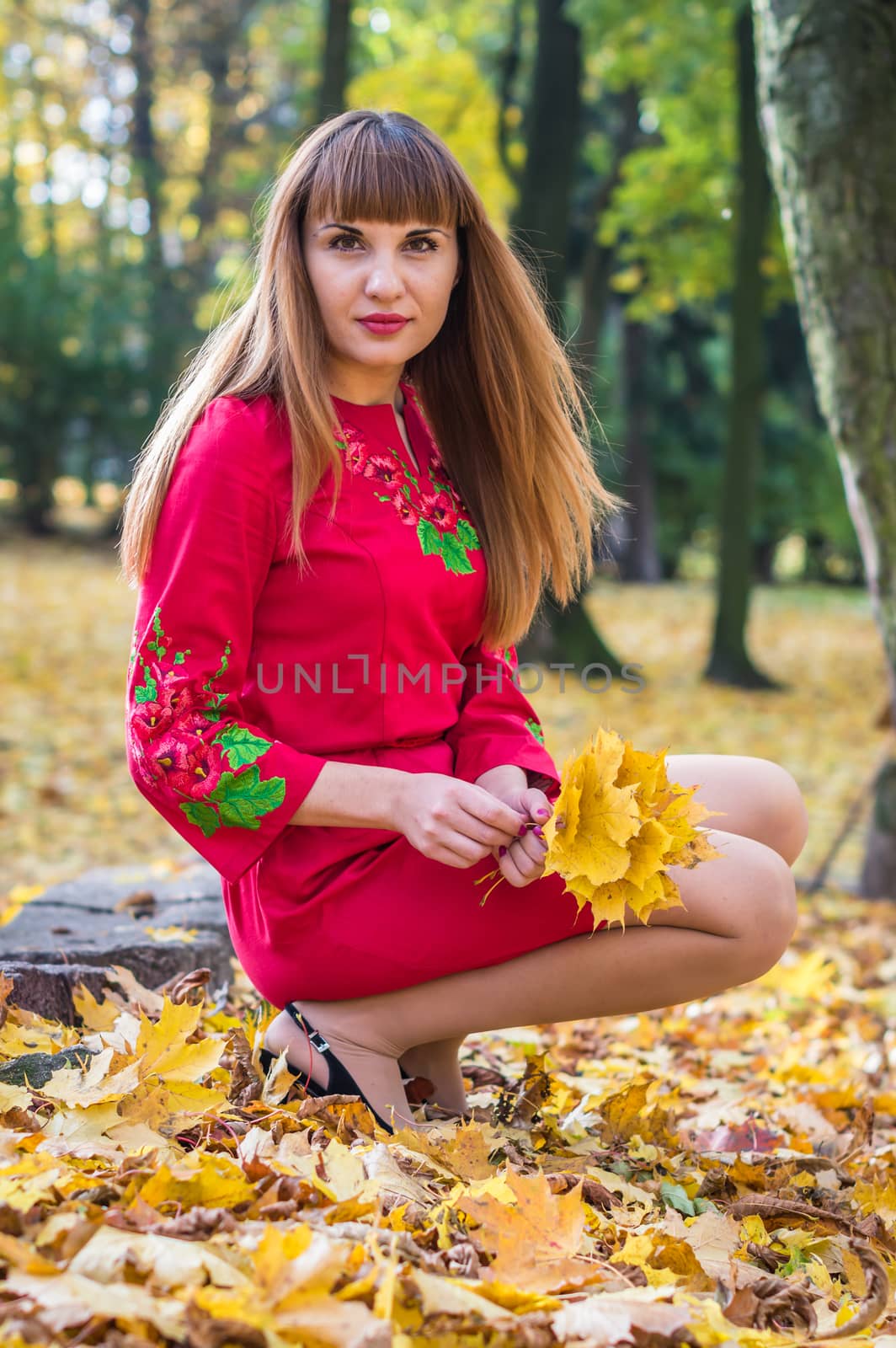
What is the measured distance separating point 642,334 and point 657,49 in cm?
Result: 773

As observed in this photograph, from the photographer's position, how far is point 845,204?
3.38 metres

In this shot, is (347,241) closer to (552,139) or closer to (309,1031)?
(309,1031)

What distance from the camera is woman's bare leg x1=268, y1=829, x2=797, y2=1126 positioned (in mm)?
1938

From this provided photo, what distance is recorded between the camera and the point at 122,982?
7.18ft

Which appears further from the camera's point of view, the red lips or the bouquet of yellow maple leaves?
the red lips

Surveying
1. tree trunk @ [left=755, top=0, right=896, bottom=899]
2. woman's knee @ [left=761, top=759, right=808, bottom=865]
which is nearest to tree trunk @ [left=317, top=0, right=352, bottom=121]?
tree trunk @ [left=755, top=0, right=896, bottom=899]

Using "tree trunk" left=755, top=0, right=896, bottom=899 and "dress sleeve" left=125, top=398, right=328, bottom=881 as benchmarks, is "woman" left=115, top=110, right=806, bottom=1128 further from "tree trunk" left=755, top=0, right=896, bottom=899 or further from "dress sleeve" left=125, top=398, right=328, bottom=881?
"tree trunk" left=755, top=0, right=896, bottom=899

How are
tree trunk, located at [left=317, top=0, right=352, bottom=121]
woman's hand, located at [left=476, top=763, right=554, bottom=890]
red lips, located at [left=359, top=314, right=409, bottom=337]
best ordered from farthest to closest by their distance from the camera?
tree trunk, located at [left=317, top=0, right=352, bottom=121]
red lips, located at [left=359, top=314, right=409, bottom=337]
woman's hand, located at [left=476, top=763, right=554, bottom=890]

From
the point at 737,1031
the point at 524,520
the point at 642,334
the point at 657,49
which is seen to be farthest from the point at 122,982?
the point at 642,334

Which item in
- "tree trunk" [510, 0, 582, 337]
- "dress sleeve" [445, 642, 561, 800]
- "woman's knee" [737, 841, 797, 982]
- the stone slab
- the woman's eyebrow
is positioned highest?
"tree trunk" [510, 0, 582, 337]

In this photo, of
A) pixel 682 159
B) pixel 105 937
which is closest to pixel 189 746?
pixel 105 937

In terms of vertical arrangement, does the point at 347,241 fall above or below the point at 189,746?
above

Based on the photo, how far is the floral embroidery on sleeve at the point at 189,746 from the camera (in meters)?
1.83

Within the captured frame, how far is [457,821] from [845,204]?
2430 mm
